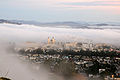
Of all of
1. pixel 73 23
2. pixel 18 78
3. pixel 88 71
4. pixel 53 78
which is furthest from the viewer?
pixel 73 23

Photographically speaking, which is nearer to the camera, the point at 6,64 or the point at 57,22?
the point at 6,64

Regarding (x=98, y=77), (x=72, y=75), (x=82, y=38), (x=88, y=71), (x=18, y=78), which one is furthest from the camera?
(x=82, y=38)

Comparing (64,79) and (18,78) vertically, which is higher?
(18,78)

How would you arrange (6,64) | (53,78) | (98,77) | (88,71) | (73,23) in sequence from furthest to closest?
1. (73,23)
2. (88,71)
3. (98,77)
4. (53,78)
5. (6,64)

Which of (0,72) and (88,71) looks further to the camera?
(88,71)

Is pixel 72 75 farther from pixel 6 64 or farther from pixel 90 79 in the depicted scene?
pixel 6 64

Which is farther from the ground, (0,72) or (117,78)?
(0,72)

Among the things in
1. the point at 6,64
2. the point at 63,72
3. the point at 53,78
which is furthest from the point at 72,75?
the point at 6,64

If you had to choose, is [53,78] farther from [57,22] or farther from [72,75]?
[57,22]

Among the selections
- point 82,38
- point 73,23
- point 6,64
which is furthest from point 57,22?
point 6,64
